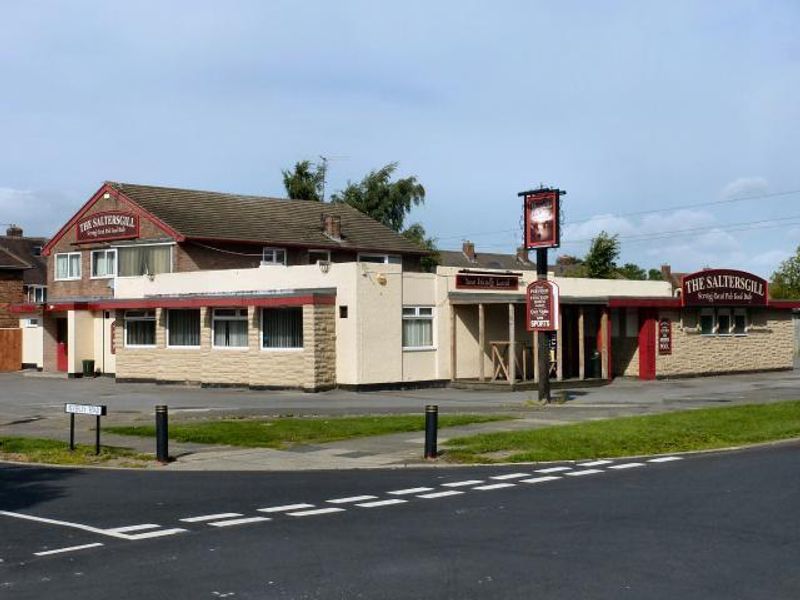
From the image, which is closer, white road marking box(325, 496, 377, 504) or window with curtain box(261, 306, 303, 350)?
white road marking box(325, 496, 377, 504)

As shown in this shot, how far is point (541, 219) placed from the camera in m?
28.8

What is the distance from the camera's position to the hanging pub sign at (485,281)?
3634 centimetres

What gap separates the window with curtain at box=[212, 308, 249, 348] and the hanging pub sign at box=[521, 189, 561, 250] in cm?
1115

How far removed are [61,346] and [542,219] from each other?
26.0 meters

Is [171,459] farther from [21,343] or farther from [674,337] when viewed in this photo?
[21,343]

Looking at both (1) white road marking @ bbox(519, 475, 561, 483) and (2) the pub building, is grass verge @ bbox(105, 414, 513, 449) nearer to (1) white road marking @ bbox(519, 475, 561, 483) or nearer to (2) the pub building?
(1) white road marking @ bbox(519, 475, 561, 483)

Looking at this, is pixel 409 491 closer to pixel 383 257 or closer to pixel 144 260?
pixel 144 260

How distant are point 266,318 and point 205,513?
73.5 ft

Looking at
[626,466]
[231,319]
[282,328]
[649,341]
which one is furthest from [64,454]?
[649,341]

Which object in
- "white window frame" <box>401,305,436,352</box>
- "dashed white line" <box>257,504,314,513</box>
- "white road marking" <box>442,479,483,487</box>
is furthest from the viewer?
"white window frame" <box>401,305,436,352</box>

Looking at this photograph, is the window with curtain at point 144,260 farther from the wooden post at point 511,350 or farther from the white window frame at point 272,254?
the wooden post at point 511,350

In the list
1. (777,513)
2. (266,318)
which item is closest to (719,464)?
(777,513)

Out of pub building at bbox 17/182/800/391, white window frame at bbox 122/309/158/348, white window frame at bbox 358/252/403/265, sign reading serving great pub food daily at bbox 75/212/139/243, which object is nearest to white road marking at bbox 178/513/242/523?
pub building at bbox 17/182/800/391

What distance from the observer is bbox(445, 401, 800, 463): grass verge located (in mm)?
18188
